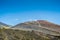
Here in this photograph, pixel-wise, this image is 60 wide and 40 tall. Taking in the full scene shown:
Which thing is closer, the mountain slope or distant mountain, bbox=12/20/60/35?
the mountain slope

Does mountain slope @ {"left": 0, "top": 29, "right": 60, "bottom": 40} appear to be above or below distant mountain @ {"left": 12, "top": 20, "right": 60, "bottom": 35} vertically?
below

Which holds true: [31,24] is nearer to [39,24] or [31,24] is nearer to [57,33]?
[39,24]

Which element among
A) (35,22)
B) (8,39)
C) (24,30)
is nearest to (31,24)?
(35,22)

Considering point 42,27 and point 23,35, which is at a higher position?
A: point 42,27

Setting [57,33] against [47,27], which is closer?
[57,33]

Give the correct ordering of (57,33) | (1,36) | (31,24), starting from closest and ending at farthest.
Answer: (1,36), (57,33), (31,24)

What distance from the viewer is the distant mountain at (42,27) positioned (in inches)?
1772

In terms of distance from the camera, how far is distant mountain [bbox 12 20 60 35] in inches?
1772

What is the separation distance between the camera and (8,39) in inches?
1588

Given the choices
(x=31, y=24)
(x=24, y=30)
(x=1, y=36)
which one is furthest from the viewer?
(x=31, y=24)

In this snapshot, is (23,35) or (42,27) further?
(42,27)

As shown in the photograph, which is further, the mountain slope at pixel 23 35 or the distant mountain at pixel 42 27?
the distant mountain at pixel 42 27

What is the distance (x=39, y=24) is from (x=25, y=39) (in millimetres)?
8441

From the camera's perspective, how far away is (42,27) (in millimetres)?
46812
